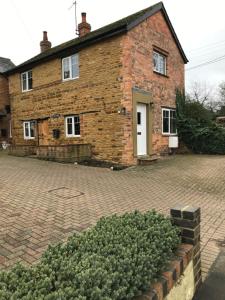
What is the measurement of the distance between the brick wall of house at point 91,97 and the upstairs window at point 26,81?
644 millimetres

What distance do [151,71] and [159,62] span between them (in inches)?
61.5

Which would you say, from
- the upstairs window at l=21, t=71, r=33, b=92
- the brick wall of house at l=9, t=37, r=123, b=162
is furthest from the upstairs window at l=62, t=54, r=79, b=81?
the upstairs window at l=21, t=71, r=33, b=92

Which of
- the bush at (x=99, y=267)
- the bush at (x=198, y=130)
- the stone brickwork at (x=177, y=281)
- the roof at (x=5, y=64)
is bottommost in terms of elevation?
the stone brickwork at (x=177, y=281)

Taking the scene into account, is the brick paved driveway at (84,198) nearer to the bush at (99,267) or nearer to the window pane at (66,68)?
the bush at (99,267)

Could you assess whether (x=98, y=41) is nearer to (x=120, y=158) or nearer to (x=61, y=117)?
(x=61, y=117)

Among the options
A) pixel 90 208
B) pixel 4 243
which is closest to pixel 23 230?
pixel 4 243

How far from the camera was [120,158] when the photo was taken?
12.4 m

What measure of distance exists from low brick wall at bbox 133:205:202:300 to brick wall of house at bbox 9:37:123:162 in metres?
9.17

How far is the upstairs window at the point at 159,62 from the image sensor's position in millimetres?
14734

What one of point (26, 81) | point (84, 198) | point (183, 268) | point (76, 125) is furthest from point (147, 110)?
point (183, 268)

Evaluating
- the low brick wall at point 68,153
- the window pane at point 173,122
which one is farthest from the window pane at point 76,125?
the window pane at point 173,122

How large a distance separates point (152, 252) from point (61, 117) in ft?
43.5

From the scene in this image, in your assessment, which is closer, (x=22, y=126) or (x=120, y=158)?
(x=120, y=158)

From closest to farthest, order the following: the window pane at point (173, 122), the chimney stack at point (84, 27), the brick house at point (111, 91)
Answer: the brick house at point (111, 91), the window pane at point (173, 122), the chimney stack at point (84, 27)
